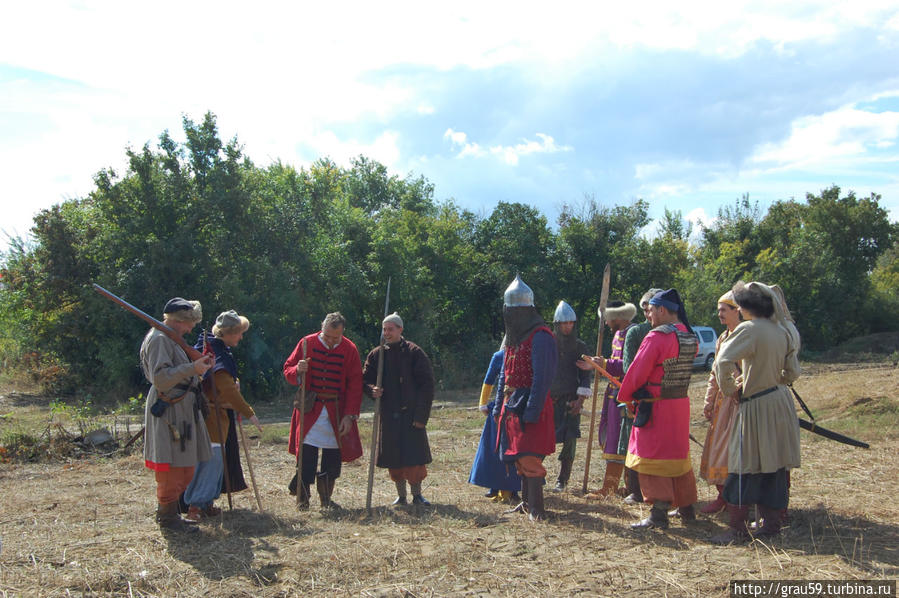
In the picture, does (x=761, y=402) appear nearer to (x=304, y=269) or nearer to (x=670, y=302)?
(x=670, y=302)

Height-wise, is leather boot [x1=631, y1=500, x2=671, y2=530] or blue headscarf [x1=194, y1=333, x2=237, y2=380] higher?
blue headscarf [x1=194, y1=333, x2=237, y2=380]

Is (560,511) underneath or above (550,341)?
underneath

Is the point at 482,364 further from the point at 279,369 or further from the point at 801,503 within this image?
the point at 801,503

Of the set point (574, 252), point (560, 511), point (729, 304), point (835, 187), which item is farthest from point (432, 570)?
point (835, 187)

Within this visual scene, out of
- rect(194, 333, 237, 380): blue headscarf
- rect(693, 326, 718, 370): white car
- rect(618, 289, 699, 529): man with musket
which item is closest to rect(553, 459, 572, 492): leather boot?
rect(618, 289, 699, 529): man with musket

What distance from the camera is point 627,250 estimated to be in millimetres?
23641

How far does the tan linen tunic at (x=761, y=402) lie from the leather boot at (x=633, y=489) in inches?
57.7

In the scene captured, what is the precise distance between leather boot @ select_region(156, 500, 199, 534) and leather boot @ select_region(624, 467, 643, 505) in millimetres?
3552

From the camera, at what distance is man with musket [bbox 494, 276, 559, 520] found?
5.14 meters

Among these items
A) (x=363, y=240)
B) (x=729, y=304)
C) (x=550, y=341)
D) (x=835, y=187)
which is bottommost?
(x=550, y=341)

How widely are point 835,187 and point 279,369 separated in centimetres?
2622

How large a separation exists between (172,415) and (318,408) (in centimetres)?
135

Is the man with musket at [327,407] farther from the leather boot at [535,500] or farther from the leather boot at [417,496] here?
the leather boot at [535,500]

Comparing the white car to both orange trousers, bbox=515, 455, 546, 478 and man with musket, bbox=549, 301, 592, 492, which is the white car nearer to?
man with musket, bbox=549, 301, 592, 492
